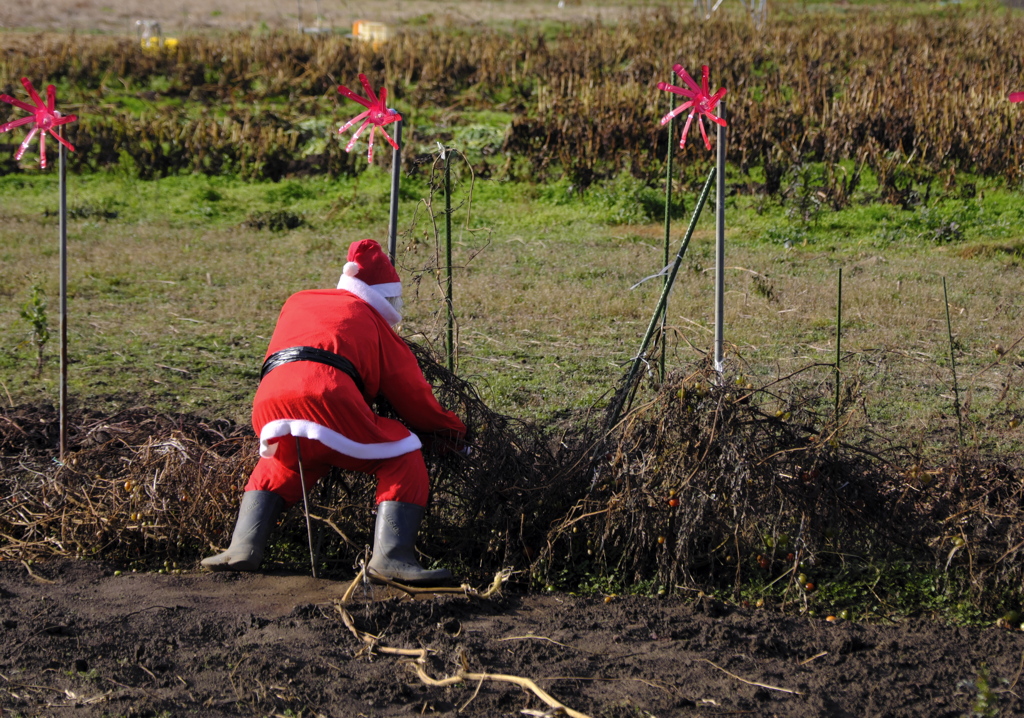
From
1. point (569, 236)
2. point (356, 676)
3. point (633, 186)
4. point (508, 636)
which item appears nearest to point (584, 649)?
point (508, 636)

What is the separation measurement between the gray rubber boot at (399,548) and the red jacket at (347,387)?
22cm

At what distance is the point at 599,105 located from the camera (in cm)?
1311

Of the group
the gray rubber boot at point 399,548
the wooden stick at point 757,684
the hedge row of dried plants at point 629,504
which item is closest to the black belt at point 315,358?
the gray rubber boot at point 399,548

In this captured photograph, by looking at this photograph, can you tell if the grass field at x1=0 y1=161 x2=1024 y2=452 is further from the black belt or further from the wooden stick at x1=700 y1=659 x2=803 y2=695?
the wooden stick at x1=700 y1=659 x2=803 y2=695

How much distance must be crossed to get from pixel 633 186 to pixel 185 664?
9016 mm

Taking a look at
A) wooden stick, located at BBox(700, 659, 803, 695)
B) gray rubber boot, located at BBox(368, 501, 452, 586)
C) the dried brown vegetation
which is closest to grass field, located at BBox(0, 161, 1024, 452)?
the dried brown vegetation

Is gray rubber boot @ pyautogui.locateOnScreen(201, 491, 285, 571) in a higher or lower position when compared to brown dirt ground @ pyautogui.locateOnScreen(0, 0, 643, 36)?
lower

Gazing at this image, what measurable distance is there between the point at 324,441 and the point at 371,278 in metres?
0.76

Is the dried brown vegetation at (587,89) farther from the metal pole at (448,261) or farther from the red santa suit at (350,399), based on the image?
the red santa suit at (350,399)

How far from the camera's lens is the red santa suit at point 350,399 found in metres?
3.73

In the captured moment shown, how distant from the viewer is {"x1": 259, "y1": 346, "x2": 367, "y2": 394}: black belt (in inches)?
149

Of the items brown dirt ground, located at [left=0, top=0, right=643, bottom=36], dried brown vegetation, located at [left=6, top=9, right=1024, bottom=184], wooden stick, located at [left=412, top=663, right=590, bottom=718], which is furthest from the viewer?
brown dirt ground, located at [left=0, top=0, right=643, bottom=36]

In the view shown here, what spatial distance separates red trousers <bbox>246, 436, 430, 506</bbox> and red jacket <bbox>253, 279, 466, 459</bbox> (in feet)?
0.19

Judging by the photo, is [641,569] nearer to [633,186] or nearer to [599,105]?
[633,186]
